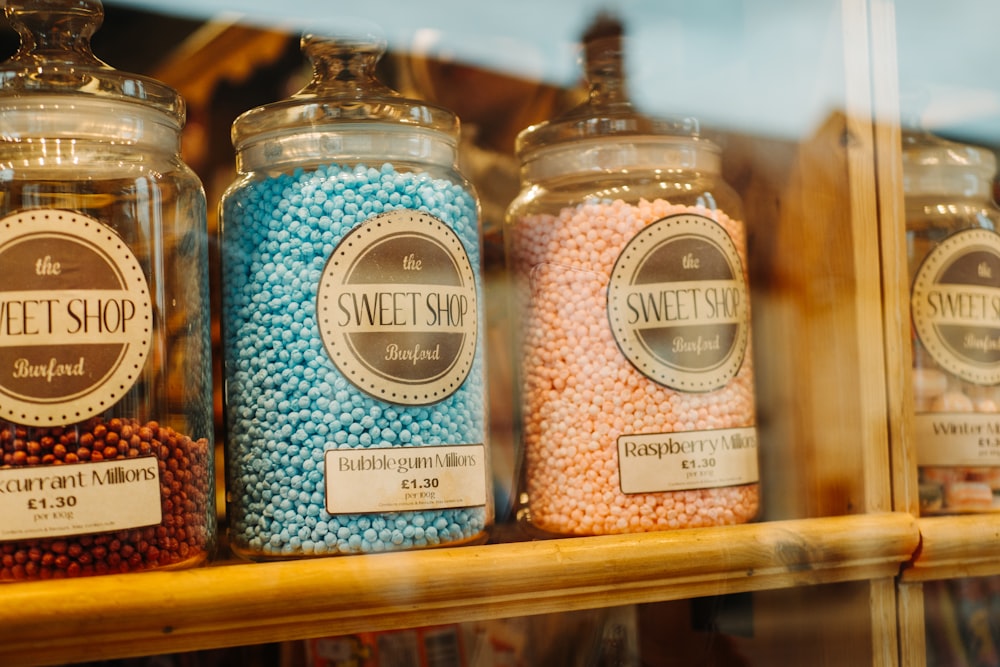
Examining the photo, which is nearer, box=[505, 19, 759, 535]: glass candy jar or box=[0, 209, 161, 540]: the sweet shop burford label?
box=[0, 209, 161, 540]: the sweet shop burford label

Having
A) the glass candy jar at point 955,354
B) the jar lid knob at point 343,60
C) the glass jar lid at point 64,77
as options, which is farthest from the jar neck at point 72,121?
the glass candy jar at point 955,354

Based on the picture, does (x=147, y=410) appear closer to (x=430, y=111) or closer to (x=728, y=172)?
(x=430, y=111)

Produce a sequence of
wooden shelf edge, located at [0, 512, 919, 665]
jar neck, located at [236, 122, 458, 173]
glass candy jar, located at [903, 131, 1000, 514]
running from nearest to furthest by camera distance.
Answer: wooden shelf edge, located at [0, 512, 919, 665] → jar neck, located at [236, 122, 458, 173] → glass candy jar, located at [903, 131, 1000, 514]

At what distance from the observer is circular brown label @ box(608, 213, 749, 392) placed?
0.63m

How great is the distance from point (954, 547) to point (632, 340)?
0.26m

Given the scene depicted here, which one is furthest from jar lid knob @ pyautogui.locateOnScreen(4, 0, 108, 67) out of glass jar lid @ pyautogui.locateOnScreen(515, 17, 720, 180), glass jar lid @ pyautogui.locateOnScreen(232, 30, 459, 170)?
glass jar lid @ pyautogui.locateOnScreen(515, 17, 720, 180)

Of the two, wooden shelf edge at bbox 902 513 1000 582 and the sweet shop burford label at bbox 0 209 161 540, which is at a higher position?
the sweet shop burford label at bbox 0 209 161 540

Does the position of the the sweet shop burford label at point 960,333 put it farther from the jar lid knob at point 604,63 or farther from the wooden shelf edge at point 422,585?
the jar lid knob at point 604,63

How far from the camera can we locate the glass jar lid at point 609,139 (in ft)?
2.20

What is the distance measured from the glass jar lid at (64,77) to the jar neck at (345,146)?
0.06m

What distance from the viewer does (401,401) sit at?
562 millimetres

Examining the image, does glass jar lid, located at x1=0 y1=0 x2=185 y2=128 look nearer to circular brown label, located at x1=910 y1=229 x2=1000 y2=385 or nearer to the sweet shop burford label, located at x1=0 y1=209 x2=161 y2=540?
the sweet shop burford label, located at x1=0 y1=209 x2=161 y2=540

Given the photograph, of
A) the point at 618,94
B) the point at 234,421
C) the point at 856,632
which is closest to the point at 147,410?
the point at 234,421

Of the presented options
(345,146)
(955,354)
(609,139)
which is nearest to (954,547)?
(955,354)
